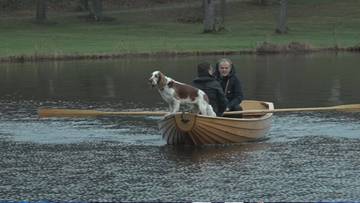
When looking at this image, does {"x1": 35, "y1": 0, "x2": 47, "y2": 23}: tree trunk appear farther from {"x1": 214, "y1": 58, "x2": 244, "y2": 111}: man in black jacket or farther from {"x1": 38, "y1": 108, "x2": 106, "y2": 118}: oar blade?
{"x1": 214, "y1": 58, "x2": 244, "y2": 111}: man in black jacket

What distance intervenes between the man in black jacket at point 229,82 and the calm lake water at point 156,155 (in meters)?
1.08

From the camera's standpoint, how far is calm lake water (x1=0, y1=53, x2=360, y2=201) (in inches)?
524

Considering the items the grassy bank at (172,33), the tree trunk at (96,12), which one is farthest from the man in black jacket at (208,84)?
the tree trunk at (96,12)

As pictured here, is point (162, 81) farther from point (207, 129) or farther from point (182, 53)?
point (182, 53)

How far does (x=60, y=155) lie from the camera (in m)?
16.8

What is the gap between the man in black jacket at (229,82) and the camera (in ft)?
60.7

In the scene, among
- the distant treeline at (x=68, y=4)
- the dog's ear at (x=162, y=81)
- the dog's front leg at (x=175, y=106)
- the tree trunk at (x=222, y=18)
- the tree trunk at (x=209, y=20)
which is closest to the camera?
the dog's ear at (x=162, y=81)

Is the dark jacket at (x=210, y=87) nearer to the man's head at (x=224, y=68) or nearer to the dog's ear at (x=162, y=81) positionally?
the man's head at (x=224, y=68)

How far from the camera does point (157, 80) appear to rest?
664 inches

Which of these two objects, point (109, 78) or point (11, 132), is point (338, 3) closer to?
point (109, 78)

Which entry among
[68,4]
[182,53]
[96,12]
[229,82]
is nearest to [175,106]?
[229,82]

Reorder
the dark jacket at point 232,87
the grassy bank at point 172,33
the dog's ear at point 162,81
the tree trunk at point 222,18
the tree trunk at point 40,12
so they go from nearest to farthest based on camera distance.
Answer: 1. the dog's ear at point 162,81
2. the dark jacket at point 232,87
3. the grassy bank at point 172,33
4. the tree trunk at point 222,18
5. the tree trunk at point 40,12

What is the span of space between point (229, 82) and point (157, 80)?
2337 millimetres

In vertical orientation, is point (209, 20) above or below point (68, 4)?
below
